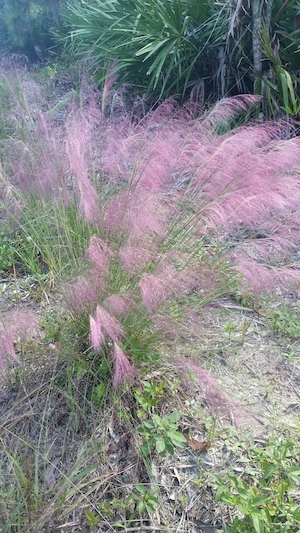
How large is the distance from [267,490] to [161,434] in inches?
15.3

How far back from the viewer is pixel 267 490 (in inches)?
59.6

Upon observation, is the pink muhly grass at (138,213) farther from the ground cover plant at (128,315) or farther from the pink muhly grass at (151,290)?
the pink muhly grass at (151,290)

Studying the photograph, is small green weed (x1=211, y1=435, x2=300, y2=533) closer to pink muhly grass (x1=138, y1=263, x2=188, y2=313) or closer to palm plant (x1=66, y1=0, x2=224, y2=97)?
pink muhly grass (x1=138, y1=263, x2=188, y2=313)

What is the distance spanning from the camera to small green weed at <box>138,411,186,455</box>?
148cm

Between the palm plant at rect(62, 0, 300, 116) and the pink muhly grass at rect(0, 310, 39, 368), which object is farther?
the palm plant at rect(62, 0, 300, 116)

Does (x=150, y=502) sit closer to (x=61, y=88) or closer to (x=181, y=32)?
(x=181, y=32)

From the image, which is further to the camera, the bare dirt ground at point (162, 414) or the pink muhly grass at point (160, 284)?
the bare dirt ground at point (162, 414)

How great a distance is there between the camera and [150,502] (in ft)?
4.71

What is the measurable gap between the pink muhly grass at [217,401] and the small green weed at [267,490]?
0.11 m

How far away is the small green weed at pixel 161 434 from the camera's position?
1.48 metres

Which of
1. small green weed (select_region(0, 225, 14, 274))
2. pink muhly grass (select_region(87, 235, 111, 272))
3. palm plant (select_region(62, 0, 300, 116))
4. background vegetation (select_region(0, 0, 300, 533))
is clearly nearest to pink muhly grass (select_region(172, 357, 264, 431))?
background vegetation (select_region(0, 0, 300, 533))

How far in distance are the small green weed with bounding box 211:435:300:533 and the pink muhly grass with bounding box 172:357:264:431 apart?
113mm

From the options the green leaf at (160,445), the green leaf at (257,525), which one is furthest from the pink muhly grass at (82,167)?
the green leaf at (257,525)

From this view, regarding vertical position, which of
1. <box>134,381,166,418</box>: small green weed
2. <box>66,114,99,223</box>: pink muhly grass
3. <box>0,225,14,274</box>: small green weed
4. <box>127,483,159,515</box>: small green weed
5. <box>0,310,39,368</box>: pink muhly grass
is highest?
<box>66,114,99,223</box>: pink muhly grass
